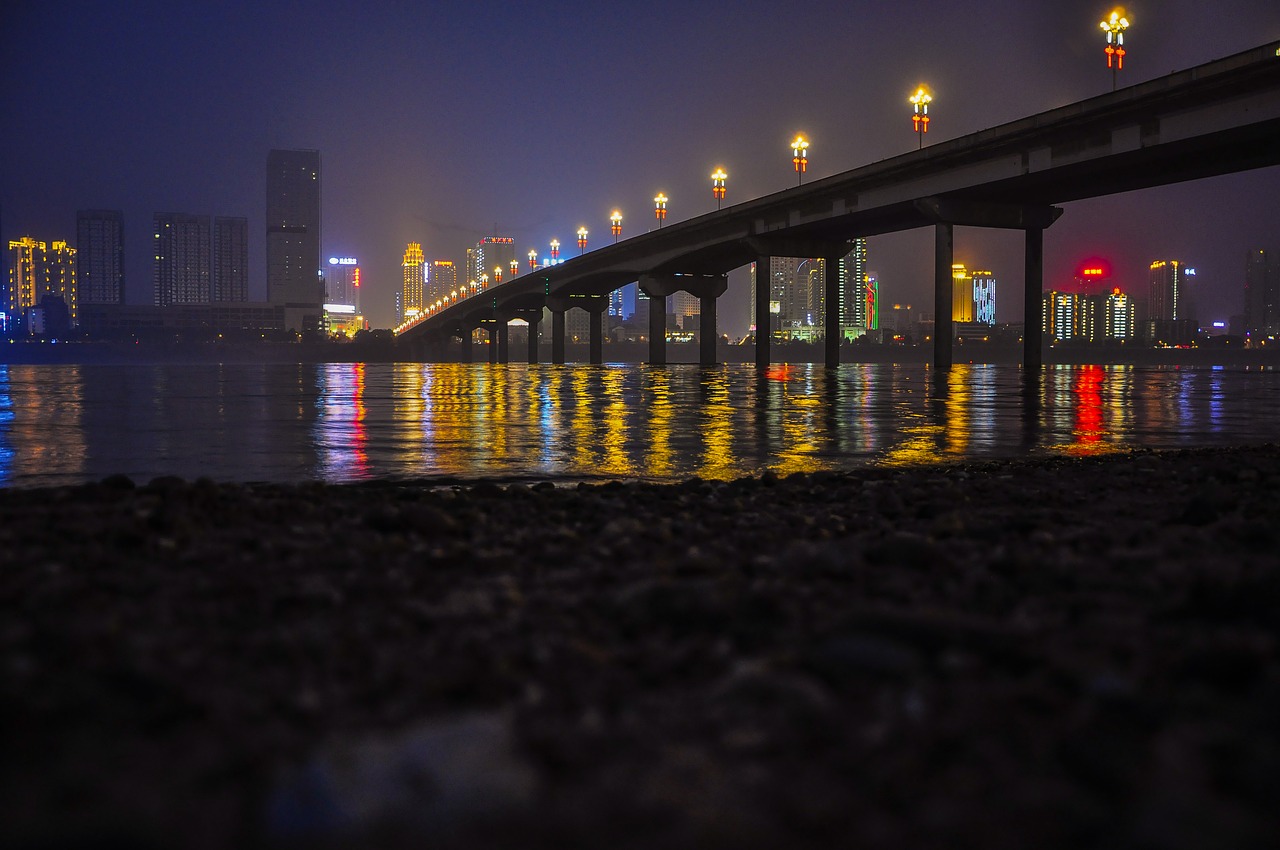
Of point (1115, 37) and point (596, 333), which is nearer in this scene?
point (1115, 37)

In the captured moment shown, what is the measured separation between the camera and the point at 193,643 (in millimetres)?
3186

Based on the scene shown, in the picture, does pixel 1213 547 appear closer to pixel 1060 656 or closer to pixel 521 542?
pixel 1060 656

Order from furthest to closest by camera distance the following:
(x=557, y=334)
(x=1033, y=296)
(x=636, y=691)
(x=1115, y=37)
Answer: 1. (x=557, y=334)
2. (x=1033, y=296)
3. (x=1115, y=37)
4. (x=636, y=691)

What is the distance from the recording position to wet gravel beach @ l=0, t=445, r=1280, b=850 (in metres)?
2.01

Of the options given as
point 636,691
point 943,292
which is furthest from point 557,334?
point 636,691

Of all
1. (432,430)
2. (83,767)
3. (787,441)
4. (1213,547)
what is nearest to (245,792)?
(83,767)

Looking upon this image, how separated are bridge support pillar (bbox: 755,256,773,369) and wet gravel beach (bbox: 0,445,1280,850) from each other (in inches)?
2952

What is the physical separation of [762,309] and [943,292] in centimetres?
2142

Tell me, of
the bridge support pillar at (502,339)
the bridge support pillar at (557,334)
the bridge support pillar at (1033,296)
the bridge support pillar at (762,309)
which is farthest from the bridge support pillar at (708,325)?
the bridge support pillar at (502,339)

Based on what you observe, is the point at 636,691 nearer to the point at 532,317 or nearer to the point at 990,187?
the point at 990,187

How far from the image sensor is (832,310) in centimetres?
8525

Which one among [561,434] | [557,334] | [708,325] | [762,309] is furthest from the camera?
[557,334]

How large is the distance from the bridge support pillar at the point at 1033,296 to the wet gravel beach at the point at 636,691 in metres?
60.7

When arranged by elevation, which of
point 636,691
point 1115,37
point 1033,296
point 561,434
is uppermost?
point 1115,37
